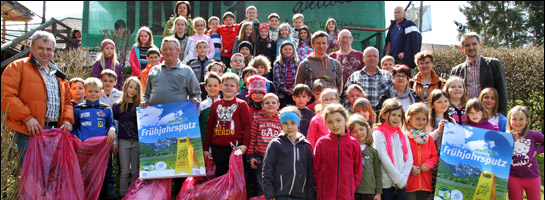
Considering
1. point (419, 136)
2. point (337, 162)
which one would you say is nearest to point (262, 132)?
point (337, 162)

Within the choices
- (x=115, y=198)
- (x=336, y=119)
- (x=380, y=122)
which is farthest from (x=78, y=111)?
(x=380, y=122)

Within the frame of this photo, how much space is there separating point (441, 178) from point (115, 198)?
3.72 meters

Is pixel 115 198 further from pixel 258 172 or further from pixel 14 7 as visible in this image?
pixel 14 7

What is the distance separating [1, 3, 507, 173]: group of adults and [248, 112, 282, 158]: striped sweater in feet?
2.44

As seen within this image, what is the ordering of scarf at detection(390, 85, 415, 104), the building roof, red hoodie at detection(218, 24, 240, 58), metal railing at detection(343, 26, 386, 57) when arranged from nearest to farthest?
scarf at detection(390, 85, 415, 104) → red hoodie at detection(218, 24, 240, 58) → metal railing at detection(343, 26, 386, 57) → the building roof

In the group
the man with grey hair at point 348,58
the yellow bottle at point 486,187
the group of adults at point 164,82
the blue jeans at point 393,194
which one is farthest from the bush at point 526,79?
the blue jeans at point 393,194

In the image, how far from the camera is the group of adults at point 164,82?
4391mm

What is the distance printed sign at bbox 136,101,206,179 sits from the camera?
461cm

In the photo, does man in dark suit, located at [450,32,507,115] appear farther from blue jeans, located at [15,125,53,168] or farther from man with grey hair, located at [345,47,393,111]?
blue jeans, located at [15,125,53,168]

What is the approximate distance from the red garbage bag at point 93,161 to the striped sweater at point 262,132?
165 cm

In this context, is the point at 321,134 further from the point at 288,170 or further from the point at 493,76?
the point at 493,76

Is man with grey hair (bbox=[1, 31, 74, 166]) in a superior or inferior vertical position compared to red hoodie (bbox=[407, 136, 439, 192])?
superior

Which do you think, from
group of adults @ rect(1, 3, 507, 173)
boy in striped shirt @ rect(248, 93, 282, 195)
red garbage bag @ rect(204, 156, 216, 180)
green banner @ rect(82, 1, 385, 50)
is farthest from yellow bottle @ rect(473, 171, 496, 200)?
green banner @ rect(82, 1, 385, 50)

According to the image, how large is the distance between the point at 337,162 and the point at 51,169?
2.85 metres
